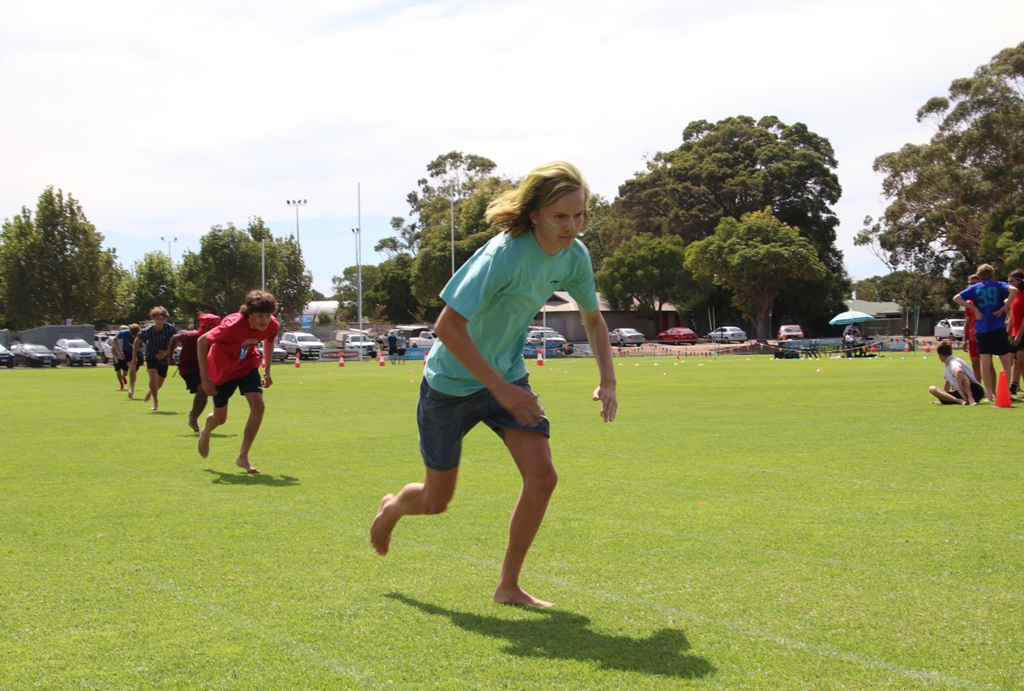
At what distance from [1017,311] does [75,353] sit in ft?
159

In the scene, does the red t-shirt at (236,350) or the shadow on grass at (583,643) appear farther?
the red t-shirt at (236,350)

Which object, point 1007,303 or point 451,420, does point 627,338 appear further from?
point 451,420

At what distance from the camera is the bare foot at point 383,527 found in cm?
502

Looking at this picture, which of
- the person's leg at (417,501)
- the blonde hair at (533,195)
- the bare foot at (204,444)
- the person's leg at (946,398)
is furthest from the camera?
the person's leg at (946,398)

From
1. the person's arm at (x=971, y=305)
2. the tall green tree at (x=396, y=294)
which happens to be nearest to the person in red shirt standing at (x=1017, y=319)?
the person's arm at (x=971, y=305)

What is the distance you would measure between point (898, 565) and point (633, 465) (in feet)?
13.6

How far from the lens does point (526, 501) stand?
4.54m

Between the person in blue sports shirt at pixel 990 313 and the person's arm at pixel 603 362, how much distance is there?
36.5 ft

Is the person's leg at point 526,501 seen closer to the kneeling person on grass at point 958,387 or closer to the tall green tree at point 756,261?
the kneeling person on grass at point 958,387

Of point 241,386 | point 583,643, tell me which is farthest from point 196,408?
point 583,643

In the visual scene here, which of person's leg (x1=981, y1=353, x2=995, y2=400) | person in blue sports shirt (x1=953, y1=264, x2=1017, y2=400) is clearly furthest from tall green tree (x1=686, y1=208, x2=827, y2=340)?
person in blue sports shirt (x1=953, y1=264, x2=1017, y2=400)

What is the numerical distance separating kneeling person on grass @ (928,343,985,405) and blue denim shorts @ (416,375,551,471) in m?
12.1

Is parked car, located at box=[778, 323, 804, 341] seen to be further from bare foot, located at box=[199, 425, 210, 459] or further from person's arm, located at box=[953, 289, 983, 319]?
bare foot, located at box=[199, 425, 210, 459]

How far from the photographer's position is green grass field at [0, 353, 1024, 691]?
3738mm
